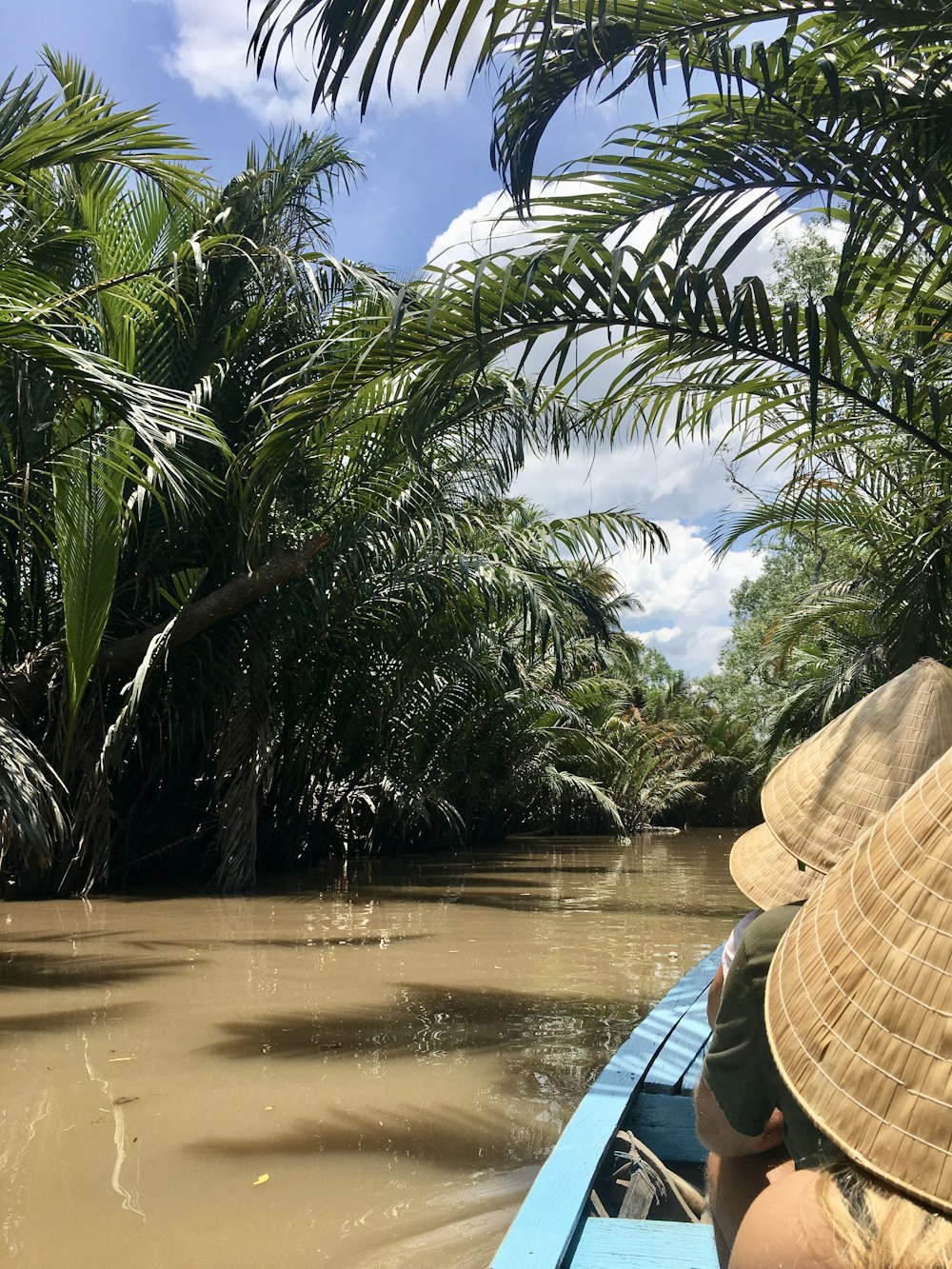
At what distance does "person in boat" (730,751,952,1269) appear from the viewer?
914mm

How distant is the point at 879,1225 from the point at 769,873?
1.26 meters

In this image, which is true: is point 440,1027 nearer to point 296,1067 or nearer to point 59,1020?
point 296,1067

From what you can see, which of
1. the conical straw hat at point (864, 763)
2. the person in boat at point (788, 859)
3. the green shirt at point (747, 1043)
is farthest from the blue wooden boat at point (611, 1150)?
the conical straw hat at point (864, 763)

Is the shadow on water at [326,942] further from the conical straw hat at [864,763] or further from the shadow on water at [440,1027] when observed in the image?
the conical straw hat at [864,763]

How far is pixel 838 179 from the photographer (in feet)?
14.9

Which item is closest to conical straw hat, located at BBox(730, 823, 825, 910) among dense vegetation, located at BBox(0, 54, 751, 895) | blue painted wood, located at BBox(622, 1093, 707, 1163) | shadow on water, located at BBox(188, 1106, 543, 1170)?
blue painted wood, located at BBox(622, 1093, 707, 1163)

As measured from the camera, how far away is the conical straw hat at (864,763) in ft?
5.92

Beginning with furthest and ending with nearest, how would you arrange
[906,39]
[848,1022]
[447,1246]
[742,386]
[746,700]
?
1. [746,700]
2. [742,386]
3. [906,39]
4. [447,1246]
5. [848,1022]

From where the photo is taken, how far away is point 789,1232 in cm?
102

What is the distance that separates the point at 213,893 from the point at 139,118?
7.14 meters

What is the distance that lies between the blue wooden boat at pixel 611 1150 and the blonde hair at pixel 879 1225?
1155 mm

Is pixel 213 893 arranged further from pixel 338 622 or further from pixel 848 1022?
pixel 848 1022

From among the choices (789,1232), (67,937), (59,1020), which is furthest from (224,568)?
(789,1232)

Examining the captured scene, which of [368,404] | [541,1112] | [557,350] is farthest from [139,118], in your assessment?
[541,1112]
